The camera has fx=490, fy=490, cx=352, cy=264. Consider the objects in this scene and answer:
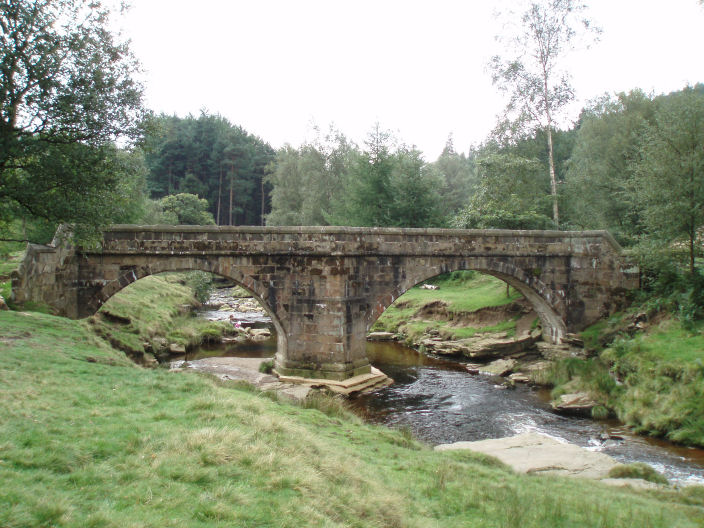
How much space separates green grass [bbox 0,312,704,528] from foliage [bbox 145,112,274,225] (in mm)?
56294

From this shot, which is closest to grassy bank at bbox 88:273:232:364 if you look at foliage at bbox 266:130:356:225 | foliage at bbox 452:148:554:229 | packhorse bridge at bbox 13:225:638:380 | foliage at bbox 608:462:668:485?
packhorse bridge at bbox 13:225:638:380

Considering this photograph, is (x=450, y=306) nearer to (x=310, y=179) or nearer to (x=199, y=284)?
(x=199, y=284)

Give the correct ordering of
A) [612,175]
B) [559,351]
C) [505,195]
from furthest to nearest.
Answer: [505,195] → [612,175] → [559,351]

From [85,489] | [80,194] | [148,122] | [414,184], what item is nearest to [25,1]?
[148,122]

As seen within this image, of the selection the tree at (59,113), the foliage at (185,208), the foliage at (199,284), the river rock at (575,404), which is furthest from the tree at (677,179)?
the foliage at (185,208)

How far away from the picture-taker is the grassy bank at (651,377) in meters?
13.2

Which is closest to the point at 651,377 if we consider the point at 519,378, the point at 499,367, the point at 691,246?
the point at 519,378

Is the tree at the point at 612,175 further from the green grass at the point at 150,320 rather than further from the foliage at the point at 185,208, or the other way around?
the foliage at the point at 185,208

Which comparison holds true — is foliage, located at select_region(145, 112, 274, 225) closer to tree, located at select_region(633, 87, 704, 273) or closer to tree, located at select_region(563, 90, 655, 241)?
tree, located at select_region(563, 90, 655, 241)

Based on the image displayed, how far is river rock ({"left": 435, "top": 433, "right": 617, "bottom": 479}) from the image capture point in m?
10.0

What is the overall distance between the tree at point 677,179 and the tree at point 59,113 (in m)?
17.5

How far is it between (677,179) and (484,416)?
1086 cm

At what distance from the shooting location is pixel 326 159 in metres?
50.8

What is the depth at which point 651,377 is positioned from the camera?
49.7ft
